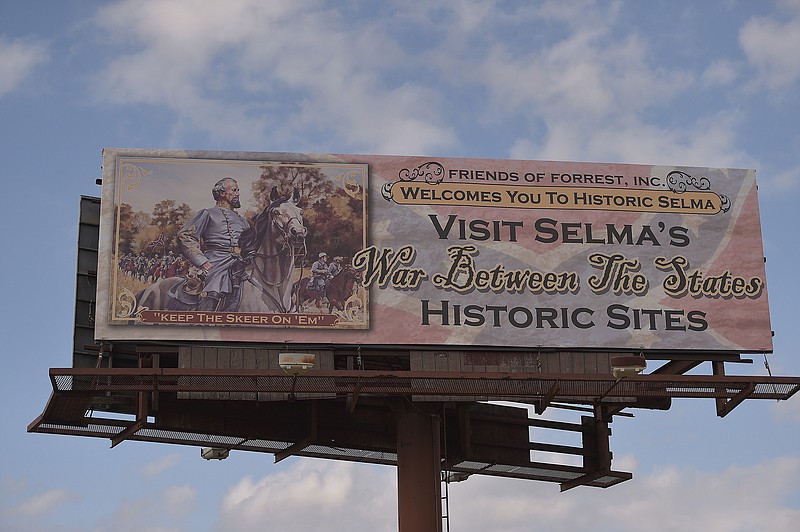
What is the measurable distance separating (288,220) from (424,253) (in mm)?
3249

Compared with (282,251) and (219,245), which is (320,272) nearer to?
(282,251)

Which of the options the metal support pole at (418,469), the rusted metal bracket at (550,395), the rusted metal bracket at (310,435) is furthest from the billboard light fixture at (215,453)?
the rusted metal bracket at (550,395)

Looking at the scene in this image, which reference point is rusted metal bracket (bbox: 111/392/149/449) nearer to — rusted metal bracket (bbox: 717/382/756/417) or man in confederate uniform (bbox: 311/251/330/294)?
man in confederate uniform (bbox: 311/251/330/294)

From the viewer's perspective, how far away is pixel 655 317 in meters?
33.5

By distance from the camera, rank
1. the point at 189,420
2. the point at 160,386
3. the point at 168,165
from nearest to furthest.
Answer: the point at 160,386 → the point at 168,165 → the point at 189,420

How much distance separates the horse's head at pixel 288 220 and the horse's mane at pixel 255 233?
0.12 m

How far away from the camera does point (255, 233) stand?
3300cm

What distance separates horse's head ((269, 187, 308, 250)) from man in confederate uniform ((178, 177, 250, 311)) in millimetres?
744

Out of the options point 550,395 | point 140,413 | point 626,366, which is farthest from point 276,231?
point 626,366

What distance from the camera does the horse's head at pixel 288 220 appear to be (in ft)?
109

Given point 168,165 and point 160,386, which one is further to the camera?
point 168,165

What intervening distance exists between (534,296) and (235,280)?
6916mm

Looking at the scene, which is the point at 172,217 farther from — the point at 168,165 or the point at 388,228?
the point at 388,228

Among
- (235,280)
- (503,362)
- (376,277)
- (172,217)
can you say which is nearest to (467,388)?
(503,362)
